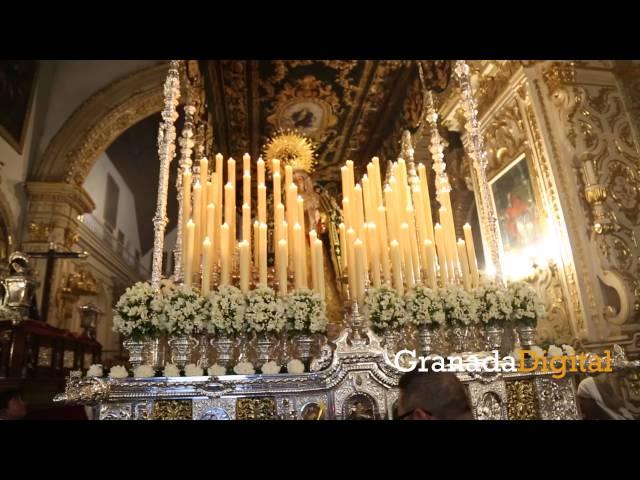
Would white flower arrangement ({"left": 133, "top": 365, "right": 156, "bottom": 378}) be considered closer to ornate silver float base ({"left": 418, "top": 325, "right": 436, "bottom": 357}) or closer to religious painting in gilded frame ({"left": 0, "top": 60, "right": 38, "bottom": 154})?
ornate silver float base ({"left": 418, "top": 325, "right": 436, "bottom": 357})

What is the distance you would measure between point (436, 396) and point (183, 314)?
1511 mm

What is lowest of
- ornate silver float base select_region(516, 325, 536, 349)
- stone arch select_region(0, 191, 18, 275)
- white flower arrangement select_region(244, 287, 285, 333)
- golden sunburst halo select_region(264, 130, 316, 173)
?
ornate silver float base select_region(516, 325, 536, 349)

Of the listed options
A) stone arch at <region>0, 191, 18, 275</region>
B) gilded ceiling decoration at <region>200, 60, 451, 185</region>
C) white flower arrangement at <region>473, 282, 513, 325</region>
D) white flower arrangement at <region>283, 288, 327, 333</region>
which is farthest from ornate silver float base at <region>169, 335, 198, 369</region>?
stone arch at <region>0, 191, 18, 275</region>

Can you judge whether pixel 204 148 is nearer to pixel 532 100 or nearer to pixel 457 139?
pixel 532 100

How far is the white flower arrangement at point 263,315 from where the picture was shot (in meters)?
2.42

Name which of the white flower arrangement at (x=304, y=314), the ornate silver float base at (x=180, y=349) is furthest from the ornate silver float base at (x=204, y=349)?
the white flower arrangement at (x=304, y=314)

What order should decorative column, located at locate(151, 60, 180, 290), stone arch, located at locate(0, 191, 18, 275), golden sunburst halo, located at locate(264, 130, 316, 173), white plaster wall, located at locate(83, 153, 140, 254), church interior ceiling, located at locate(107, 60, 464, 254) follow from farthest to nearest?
white plaster wall, located at locate(83, 153, 140, 254), stone arch, located at locate(0, 191, 18, 275), golden sunburst halo, located at locate(264, 130, 316, 173), church interior ceiling, located at locate(107, 60, 464, 254), decorative column, located at locate(151, 60, 180, 290)

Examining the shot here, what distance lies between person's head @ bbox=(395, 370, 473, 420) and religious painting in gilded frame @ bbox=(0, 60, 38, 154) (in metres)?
7.37

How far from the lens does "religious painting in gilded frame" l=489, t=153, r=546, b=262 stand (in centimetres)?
437

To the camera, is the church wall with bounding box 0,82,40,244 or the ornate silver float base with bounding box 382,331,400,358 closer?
the ornate silver float base with bounding box 382,331,400,358

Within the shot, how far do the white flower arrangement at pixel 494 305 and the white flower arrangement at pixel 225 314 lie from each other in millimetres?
1582

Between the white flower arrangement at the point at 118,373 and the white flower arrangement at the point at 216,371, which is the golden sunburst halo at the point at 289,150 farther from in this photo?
the white flower arrangement at the point at 118,373

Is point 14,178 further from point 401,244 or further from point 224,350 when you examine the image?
point 401,244

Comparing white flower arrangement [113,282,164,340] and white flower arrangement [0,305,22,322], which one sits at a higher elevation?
white flower arrangement [0,305,22,322]
